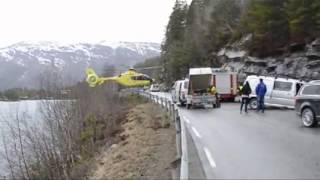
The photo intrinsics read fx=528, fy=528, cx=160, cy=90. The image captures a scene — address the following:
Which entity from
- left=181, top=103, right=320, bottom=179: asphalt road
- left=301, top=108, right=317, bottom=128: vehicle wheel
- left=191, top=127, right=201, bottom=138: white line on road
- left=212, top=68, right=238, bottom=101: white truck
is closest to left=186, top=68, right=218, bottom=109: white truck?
left=212, top=68, right=238, bottom=101: white truck

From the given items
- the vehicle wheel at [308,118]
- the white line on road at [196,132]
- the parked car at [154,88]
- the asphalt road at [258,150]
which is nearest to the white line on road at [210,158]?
the asphalt road at [258,150]

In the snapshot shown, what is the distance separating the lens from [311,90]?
2108 centimetres

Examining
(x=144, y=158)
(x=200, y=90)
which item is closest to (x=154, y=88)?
(x=200, y=90)

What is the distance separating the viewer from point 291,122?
75.8ft

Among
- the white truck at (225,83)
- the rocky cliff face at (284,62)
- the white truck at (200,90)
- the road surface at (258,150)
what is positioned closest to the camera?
the road surface at (258,150)

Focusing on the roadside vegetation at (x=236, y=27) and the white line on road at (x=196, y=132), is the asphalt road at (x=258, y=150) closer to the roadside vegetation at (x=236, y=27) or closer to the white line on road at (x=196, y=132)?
the white line on road at (x=196, y=132)

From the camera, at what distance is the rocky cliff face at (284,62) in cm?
4069

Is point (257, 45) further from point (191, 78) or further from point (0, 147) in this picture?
point (0, 147)

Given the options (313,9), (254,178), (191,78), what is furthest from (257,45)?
(254,178)

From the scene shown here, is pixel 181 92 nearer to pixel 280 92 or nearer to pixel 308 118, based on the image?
pixel 280 92

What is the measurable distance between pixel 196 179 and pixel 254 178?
122cm

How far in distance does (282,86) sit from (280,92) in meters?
0.39

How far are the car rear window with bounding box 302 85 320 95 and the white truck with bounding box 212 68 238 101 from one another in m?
22.7

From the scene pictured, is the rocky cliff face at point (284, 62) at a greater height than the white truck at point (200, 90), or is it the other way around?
the rocky cliff face at point (284, 62)
